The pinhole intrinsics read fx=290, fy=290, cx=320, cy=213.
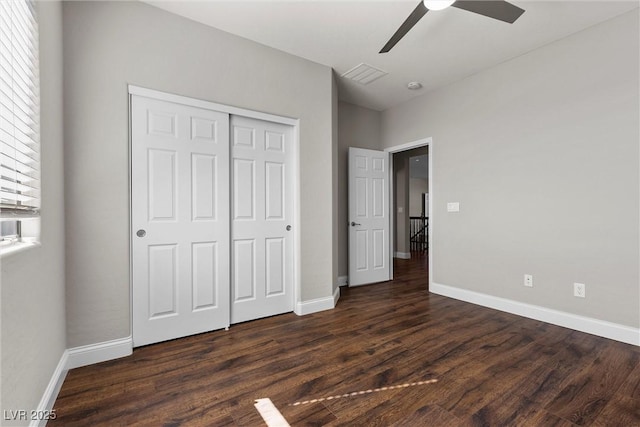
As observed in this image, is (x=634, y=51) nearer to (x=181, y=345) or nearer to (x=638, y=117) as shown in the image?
(x=638, y=117)

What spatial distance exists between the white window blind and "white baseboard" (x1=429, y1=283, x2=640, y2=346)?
156 inches

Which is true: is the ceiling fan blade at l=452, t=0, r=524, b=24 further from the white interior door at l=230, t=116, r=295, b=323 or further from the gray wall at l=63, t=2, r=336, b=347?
the gray wall at l=63, t=2, r=336, b=347

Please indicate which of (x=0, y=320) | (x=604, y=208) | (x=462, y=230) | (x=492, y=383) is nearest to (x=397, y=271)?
(x=462, y=230)

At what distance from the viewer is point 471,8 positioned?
2.11 metres

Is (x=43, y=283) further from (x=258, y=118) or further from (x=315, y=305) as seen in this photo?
(x=315, y=305)

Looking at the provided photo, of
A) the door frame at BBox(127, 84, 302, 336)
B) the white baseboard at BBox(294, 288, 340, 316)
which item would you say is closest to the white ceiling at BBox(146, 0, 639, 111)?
the door frame at BBox(127, 84, 302, 336)

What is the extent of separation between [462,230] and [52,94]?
3.99 meters

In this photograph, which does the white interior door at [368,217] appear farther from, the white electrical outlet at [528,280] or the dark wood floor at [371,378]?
the white electrical outlet at [528,280]

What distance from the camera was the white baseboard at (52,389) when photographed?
1.43m

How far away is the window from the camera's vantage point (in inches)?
44.3

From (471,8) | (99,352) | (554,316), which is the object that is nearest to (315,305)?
(99,352)

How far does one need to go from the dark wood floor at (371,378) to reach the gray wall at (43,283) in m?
0.35

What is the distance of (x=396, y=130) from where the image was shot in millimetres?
4496

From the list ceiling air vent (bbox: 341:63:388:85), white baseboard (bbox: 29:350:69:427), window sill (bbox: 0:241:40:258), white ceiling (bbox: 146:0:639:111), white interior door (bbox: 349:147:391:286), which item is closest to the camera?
window sill (bbox: 0:241:40:258)
